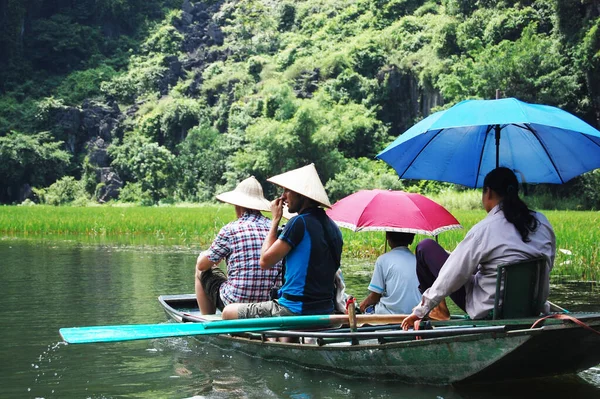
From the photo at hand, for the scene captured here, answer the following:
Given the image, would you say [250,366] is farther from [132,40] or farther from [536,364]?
[132,40]

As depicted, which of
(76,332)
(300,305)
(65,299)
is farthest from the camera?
(65,299)

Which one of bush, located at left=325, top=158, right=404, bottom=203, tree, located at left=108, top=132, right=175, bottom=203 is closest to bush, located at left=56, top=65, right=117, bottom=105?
tree, located at left=108, top=132, right=175, bottom=203

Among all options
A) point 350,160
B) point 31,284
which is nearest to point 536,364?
point 31,284

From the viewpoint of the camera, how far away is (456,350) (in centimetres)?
440

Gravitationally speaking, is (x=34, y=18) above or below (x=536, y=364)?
above

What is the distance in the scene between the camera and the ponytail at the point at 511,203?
4285mm

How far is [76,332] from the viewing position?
4.82 meters

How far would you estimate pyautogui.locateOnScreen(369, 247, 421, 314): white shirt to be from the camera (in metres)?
5.20

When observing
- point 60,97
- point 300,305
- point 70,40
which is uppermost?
point 70,40

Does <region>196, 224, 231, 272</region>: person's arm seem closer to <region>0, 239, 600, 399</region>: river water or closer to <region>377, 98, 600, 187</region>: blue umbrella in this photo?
Answer: <region>0, 239, 600, 399</region>: river water

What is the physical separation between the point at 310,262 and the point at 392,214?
825 mm

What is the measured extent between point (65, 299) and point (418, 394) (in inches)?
203

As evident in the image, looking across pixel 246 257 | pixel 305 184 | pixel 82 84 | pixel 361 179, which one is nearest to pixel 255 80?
pixel 82 84

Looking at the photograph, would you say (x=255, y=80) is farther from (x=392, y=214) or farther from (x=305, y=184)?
(x=305, y=184)
